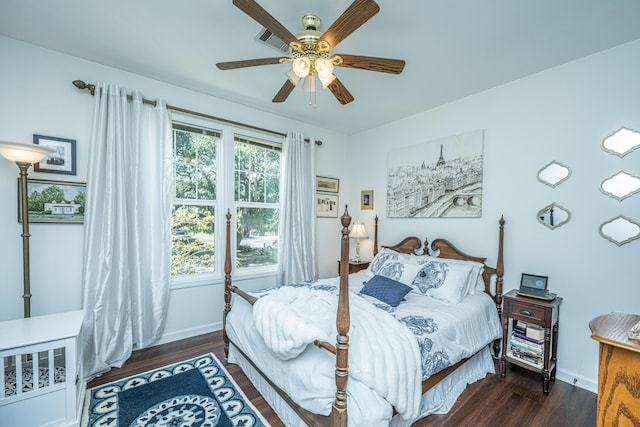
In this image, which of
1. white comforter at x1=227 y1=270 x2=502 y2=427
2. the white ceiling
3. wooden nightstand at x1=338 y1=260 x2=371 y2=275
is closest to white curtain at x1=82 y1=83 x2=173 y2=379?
the white ceiling

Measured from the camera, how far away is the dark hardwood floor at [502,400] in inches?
73.2

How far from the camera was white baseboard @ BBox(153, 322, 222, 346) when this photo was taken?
2.90 m

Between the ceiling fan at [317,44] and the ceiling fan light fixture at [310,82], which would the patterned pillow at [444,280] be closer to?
the ceiling fan at [317,44]

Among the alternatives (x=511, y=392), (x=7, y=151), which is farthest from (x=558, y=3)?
(x=7, y=151)

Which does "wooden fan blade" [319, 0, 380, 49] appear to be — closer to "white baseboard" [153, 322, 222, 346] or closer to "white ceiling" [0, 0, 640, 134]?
"white ceiling" [0, 0, 640, 134]

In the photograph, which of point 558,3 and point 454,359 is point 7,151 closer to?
point 454,359

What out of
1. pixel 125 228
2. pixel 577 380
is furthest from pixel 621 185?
pixel 125 228

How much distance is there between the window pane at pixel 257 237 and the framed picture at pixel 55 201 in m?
1.54

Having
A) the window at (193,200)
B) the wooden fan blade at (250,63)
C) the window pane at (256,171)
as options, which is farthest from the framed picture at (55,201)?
the wooden fan blade at (250,63)

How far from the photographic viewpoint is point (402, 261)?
3059mm

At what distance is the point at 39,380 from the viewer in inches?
65.9

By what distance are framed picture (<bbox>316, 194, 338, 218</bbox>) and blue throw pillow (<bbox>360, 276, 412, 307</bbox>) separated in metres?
1.69

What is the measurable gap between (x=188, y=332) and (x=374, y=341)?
7.91 ft

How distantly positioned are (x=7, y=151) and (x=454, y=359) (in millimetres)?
3485
